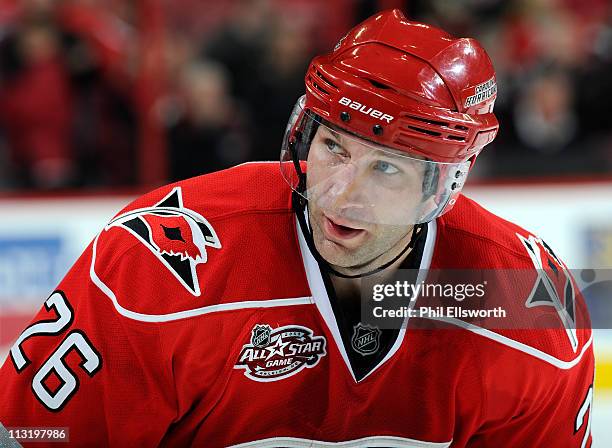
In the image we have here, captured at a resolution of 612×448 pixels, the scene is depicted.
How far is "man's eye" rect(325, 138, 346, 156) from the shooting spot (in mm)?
1762

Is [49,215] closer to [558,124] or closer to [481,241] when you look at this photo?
[558,124]

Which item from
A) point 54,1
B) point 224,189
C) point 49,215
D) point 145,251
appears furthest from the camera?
point 54,1

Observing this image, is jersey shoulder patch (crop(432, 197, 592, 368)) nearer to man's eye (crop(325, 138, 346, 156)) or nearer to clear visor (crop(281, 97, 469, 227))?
clear visor (crop(281, 97, 469, 227))

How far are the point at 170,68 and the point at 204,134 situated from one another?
365 mm

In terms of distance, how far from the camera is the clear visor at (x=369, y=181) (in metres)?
1.74

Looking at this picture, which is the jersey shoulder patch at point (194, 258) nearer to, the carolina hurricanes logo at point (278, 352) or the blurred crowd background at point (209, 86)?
the carolina hurricanes logo at point (278, 352)

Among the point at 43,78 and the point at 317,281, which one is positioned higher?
the point at 317,281

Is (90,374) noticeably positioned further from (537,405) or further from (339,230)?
(537,405)

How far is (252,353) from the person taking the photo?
5.92 feet

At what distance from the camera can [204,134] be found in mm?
4570

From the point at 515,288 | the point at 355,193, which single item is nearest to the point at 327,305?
the point at 355,193

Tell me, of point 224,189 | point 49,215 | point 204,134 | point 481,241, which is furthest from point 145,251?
point 204,134

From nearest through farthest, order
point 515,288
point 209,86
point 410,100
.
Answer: point 410,100 < point 515,288 < point 209,86

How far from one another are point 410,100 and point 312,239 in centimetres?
32
